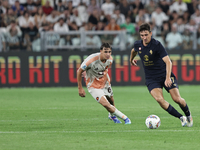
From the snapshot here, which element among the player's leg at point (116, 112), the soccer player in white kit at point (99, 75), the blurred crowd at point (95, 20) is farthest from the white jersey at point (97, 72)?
the blurred crowd at point (95, 20)

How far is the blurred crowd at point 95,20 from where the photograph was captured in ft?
59.8

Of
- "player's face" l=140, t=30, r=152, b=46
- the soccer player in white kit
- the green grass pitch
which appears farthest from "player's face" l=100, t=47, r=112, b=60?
the green grass pitch

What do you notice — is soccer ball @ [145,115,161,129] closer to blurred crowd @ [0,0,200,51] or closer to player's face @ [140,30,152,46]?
player's face @ [140,30,152,46]

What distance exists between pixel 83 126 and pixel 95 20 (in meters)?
12.1

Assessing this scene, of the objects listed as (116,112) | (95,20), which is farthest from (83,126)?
(95,20)

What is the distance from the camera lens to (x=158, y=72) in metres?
8.28

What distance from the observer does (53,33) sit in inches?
715

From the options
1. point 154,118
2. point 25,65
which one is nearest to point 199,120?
point 154,118

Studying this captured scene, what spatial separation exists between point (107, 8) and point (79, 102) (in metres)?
9.07

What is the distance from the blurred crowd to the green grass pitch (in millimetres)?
4117

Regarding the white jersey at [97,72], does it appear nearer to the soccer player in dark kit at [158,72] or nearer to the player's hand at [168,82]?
the soccer player in dark kit at [158,72]

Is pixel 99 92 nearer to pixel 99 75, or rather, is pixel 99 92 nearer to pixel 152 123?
pixel 99 75

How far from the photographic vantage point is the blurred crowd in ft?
59.8

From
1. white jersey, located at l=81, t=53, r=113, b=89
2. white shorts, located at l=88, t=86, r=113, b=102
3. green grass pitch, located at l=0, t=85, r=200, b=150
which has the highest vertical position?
white jersey, located at l=81, t=53, r=113, b=89
